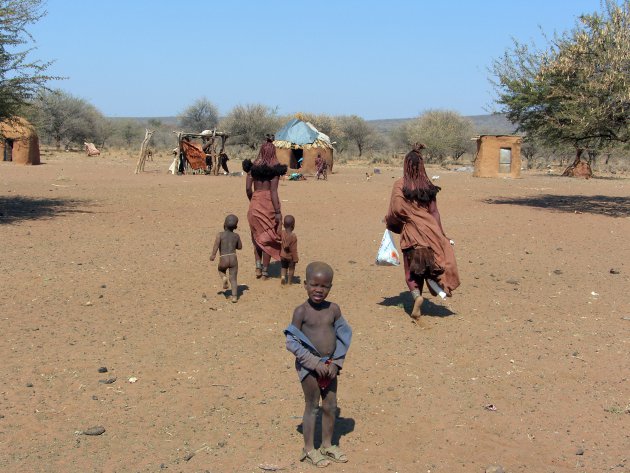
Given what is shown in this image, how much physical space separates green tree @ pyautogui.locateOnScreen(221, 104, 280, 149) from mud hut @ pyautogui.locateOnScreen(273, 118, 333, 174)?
72.2 feet

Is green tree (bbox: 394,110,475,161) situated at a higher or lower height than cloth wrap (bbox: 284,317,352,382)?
higher

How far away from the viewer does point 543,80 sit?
18.2 meters

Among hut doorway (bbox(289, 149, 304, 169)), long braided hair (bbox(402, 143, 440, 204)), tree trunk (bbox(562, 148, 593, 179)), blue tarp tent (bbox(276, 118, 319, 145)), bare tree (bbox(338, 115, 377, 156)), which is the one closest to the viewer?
long braided hair (bbox(402, 143, 440, 204))

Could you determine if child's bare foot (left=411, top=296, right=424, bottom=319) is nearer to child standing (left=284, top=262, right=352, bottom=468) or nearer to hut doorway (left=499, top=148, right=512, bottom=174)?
child standing (left=284, top=262, right=352, bottom=468)

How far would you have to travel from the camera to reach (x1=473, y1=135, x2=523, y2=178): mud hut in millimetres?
31297

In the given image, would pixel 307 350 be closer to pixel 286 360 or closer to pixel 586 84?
pixel 286 360

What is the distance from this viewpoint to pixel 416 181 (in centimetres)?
711

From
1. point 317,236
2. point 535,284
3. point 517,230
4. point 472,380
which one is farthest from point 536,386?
point 517,230

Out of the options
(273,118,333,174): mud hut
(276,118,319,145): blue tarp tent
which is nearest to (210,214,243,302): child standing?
(273,118,333,174): mud hut

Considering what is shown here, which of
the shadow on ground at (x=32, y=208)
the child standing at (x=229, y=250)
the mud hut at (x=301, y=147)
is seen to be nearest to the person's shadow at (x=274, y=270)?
Result: the child standing at (x=229, y=250)

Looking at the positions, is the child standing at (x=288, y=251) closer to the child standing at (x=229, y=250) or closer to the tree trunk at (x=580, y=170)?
the child standing at (x=229, y=250)

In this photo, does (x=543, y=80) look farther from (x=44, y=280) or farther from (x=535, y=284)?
(x=44, y=280)

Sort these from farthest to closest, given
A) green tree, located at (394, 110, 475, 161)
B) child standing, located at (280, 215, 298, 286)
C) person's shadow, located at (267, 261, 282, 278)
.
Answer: green tree, located at (394, 110, 475, 161) < person's shadow, located at (267, 261, 282, 278) < child standing, located at (280, 215, 298, 286)

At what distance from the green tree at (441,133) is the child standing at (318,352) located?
42.1 metres
